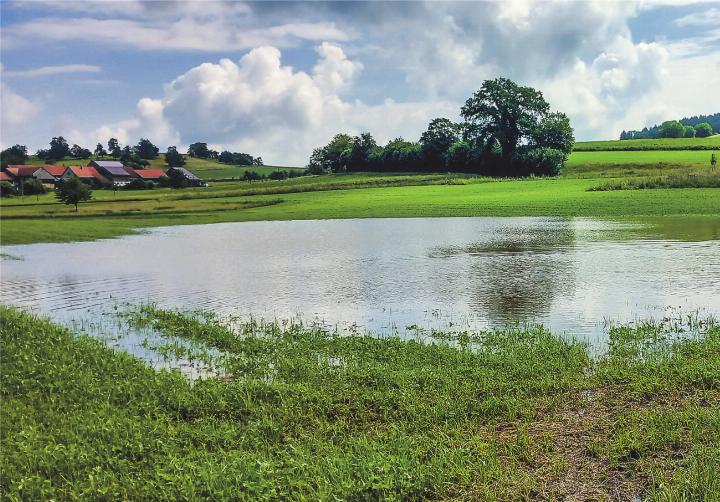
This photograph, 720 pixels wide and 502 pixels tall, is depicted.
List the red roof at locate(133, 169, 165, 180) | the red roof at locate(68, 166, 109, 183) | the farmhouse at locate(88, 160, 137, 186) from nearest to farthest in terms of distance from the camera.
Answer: the red roof at locate(68, 166, 109, 183) < the farmhouse at locate(88, 160, 137, 186) < the red roof at locate(133, 169, 165, 180)

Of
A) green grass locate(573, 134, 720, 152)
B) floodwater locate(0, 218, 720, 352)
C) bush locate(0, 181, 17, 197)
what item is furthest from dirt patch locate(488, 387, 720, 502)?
green grass locate(573, 134, 720, 152)

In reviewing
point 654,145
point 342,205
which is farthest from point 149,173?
point 654,145

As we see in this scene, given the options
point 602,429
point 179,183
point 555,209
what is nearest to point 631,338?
point 602,429

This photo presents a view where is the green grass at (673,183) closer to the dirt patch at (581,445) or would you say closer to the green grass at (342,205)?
the green grass at (342,205)

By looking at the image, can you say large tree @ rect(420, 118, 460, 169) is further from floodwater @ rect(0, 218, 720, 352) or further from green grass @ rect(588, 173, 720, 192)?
floodwater @ rect(0, 218, 720, 352)

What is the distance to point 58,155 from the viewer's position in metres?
128

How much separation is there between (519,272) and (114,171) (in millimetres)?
138600

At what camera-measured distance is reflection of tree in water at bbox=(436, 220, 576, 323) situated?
2034 cm

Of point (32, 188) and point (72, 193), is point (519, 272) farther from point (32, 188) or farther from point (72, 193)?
point (32, 188)

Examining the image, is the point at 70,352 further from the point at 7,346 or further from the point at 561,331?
the point at 561,331

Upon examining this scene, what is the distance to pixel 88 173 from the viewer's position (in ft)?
409

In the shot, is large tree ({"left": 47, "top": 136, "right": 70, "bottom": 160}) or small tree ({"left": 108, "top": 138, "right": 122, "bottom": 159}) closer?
large tree ({"left": 47, "top": 136, "right": 70, "bottom": 160})

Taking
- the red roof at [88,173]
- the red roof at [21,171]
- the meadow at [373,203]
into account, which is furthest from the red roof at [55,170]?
the meadow at [373,203]

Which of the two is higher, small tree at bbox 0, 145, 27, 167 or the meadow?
small tree at bbox 0, 145, 27, 167
